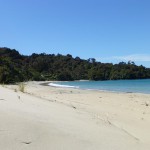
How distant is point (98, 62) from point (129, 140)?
524 feet

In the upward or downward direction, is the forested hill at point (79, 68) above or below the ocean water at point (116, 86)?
above

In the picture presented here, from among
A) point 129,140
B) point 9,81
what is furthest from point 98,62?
point 129,140

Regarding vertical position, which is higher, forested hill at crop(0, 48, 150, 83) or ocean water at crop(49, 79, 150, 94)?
forested hill at crop(0, 48, 150, 83)

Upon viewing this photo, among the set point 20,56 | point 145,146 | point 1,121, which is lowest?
point 145,146

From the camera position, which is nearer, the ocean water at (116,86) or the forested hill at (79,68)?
the ocean water at (116,86)

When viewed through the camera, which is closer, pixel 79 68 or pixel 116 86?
pixel 116 86

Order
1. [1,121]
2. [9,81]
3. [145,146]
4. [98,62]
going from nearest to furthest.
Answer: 1. [1,121]
2. [145,146]
3. [9,81]
4. [98,62]

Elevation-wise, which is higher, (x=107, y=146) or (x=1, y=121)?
(x=1, y=121)

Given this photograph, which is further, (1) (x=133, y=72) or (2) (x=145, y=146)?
(1) (x=133, y=72)

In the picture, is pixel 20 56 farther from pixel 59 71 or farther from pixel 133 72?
pixel 133 72

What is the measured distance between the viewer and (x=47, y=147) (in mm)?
4219

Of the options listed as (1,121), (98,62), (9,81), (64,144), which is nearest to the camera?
(64,144)

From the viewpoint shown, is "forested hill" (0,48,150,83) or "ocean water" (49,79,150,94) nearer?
"ocean water" (49,79,150,94)

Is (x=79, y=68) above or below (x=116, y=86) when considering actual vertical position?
above
